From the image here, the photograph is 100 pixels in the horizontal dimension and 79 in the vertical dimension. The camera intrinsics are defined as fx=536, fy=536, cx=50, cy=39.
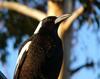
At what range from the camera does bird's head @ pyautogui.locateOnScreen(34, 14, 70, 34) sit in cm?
478

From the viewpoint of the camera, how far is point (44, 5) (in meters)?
10.9

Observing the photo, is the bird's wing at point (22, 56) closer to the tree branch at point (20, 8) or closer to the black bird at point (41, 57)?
the black bird at point (41, 57)

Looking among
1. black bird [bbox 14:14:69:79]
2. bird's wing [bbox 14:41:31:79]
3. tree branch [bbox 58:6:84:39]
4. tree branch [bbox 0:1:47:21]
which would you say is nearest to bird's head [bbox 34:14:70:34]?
black bird [bbox 14:14:69:79]

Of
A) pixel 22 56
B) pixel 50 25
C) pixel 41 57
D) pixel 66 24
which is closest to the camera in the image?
pixel 41 57

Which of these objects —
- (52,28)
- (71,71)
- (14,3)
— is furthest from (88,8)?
(52,28)

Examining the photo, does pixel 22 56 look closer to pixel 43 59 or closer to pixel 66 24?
pixel 43 59

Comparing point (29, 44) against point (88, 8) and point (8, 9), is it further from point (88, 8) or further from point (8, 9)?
point (8, 9)

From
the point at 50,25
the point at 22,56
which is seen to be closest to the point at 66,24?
the point at 50,25

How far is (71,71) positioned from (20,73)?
4305 mm

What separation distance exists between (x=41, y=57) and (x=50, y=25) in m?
0.40

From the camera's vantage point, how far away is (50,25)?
488 centimetres

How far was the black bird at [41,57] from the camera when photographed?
455 centimetres

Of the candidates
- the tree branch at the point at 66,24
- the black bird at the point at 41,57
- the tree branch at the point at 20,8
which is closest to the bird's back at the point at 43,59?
the black bird at the point at 41,57

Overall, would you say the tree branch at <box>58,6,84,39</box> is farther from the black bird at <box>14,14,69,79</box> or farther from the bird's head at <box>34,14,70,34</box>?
the black bird at <box>14,14,69,79</box>
